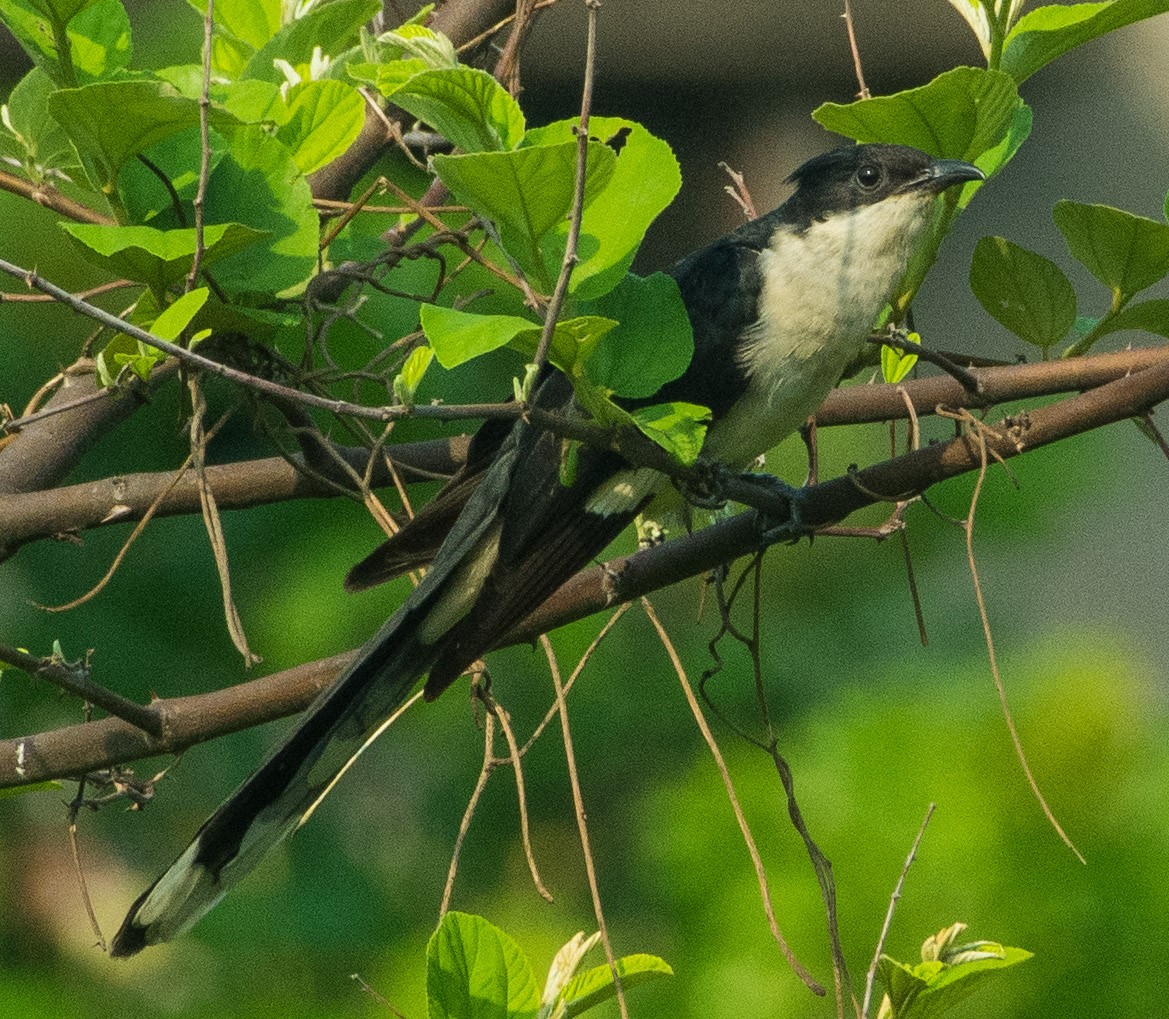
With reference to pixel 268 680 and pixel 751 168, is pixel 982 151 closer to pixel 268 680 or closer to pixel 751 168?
pixel 268 680

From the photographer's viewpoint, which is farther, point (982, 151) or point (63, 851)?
point (63, 851)

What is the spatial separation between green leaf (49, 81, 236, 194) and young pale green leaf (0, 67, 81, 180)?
6.2 inches

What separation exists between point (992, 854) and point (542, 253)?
1.48 metres

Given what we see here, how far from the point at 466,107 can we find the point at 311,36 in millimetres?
372

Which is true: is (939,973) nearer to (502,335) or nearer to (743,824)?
(743,824)

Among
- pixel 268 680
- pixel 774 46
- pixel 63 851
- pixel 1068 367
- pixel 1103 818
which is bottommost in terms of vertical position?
pixel 63 851

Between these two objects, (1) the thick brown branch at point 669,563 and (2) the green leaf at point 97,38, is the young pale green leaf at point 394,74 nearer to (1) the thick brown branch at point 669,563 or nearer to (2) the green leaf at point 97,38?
(2) the green leaf at point 97,38

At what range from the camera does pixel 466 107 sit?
1154mm

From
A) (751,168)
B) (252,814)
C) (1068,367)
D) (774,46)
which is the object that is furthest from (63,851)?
(774,46)

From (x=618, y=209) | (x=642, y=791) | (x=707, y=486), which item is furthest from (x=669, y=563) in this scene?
(x=642, y=791)

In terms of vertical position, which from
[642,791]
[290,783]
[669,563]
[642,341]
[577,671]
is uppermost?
[642,341]

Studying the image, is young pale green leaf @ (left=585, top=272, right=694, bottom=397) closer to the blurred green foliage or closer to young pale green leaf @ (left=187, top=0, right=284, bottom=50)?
young pale green leaf @ (left=187, top=0, right=284, bottom=50)

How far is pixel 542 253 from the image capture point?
3.86 feet

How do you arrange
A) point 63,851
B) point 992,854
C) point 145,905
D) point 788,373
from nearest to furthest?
point 145,905, point 788,373, point 992,854, point 63,851
